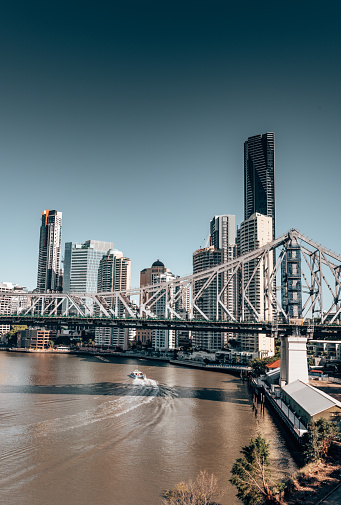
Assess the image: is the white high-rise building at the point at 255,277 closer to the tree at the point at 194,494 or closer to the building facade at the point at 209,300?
the building facade at the point at 209,300

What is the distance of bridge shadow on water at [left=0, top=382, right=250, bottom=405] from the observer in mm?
62344

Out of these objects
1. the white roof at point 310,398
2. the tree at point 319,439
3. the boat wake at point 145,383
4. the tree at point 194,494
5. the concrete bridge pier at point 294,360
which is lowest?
the boat wake at point 145,383

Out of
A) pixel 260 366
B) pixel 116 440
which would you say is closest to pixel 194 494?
pixel 116 440

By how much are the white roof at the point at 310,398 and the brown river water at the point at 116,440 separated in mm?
4132

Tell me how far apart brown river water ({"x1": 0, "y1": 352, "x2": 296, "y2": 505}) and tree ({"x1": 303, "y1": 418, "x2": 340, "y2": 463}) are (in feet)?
7.72

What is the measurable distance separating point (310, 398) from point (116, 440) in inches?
848

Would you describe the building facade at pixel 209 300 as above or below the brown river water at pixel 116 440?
above

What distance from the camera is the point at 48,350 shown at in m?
168

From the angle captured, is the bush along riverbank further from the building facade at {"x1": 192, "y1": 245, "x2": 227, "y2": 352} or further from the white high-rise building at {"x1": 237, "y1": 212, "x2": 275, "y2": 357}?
the building facade at {"x1": 192, "y1": 245, "x2": 227, "y2": 352}

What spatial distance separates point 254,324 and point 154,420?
2759cm

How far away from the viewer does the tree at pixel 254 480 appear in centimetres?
2417

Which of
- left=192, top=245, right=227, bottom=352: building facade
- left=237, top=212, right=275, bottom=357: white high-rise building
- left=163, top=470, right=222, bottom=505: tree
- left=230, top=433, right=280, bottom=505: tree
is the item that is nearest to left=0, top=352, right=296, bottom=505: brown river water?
left=163, top=470, right=222, bottom=505: tree

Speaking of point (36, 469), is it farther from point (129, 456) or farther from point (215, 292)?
point (215, 292)

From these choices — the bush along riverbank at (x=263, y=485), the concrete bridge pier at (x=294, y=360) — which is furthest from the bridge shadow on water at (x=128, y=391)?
the bush along riverbank at (x=263, y=485)
